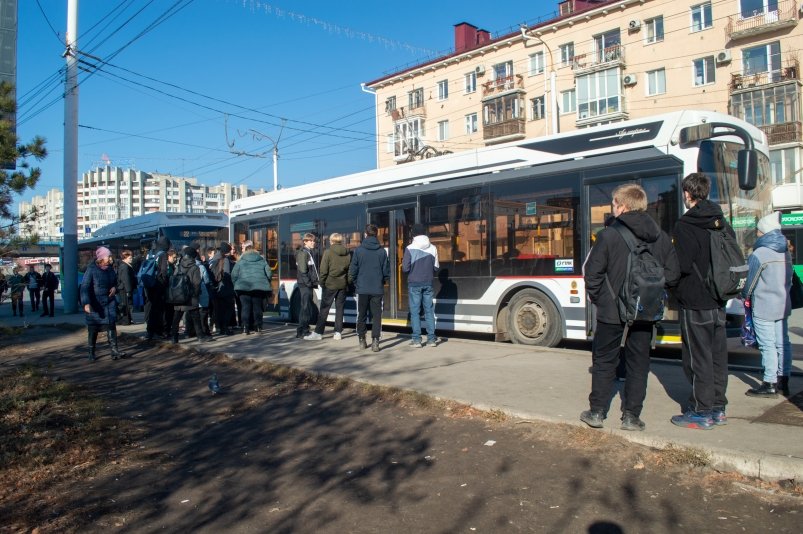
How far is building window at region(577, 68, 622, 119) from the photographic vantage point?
38688 millimetres

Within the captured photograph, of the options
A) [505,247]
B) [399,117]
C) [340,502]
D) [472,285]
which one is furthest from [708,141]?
[399,117]

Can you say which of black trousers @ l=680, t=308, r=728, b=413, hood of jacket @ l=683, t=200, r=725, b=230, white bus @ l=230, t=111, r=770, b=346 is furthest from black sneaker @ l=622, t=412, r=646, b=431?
white bus @ l=230, t=111, r=770, b=346

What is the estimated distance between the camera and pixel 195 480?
4.46m

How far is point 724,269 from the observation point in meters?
4.82

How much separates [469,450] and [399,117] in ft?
158

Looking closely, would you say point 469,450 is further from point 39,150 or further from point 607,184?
point 39,150

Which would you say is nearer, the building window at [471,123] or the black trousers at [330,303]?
the black trousers at [330,303]

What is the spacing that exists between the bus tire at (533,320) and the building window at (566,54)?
115 feet

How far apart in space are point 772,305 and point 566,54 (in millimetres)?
39112

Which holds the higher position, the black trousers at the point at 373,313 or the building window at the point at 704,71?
the building window at the point at 704,71

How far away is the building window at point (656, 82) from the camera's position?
37375 mm

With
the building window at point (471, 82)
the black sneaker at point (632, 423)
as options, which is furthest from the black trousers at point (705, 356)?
the building window at point (471, 82)

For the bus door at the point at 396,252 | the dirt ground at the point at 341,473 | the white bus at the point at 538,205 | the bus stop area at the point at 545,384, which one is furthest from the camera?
the bus door at the point at 396,252

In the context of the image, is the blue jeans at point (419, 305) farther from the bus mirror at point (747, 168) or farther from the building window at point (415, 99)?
the building window at point (415, 99)
